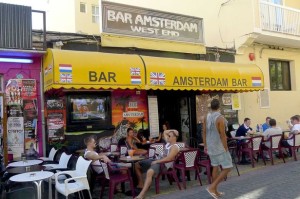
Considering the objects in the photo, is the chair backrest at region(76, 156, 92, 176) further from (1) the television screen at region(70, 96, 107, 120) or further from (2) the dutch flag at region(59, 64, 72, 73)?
(1) the television screen at region(70, 96, 107, 120)

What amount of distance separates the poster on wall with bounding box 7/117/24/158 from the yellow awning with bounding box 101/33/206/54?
10.5 ft

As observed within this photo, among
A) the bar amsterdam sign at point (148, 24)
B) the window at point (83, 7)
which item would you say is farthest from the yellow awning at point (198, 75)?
the window at point (83, 7)

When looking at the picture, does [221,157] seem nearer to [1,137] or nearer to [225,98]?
[1,137]

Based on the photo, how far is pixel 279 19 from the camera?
13.3 metres

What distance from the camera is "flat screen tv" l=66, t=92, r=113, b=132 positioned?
9.01 m

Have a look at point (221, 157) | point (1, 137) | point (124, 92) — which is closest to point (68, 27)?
point (124, 92)

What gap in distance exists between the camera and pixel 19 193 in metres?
→ 7.00

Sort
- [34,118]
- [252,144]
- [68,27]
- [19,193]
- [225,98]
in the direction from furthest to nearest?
[68,27] → [225,98] → [252,144] → [34,118] → [19,193]

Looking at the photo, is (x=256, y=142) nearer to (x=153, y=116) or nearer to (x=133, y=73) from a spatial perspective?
(x=153, y=116)

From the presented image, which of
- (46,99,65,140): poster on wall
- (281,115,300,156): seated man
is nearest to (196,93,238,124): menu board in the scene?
(281,115,300,156): seated man

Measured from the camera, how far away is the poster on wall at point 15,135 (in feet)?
26.8

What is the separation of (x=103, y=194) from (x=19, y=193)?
72.3 inches

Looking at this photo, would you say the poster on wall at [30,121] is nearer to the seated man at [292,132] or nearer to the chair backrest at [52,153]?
the chair backrest at [52,153]

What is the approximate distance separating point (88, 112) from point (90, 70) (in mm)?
2012
